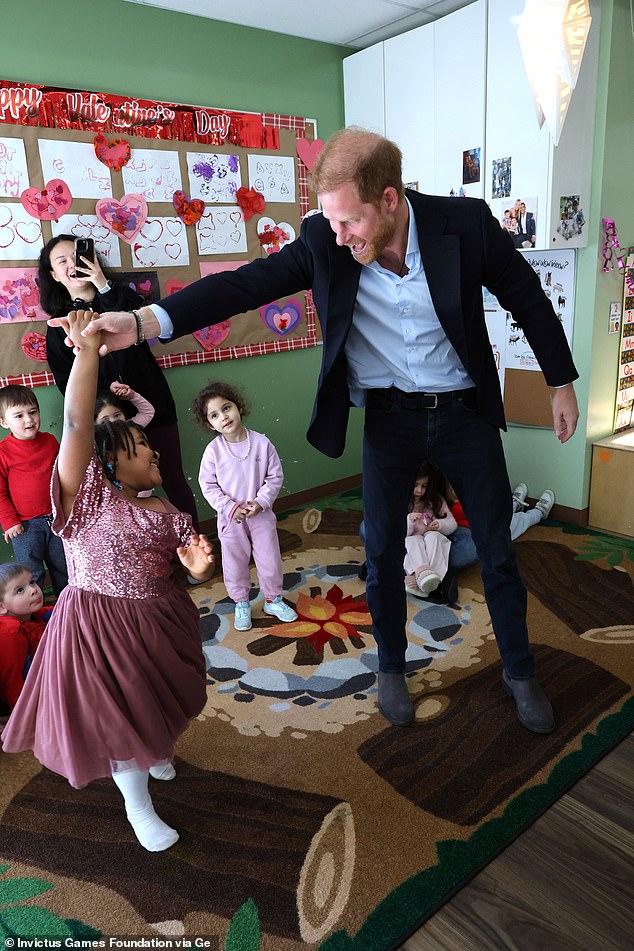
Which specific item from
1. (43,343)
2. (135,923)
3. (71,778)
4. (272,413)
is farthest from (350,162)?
(272,413)

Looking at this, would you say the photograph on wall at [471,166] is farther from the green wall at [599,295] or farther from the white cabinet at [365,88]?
the white cabinet at [365,88]

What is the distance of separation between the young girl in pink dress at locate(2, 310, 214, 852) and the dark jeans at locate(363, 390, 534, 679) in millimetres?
585

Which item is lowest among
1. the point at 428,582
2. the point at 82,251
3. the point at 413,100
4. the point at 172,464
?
the point at 428,582

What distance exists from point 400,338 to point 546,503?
191 cm

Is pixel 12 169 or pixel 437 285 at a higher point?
pixel 12 169

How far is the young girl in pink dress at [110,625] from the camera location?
1381 mm

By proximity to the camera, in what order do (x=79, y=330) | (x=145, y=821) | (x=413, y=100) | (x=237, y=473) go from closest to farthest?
(x=79, y=330)
(x=145, y=821)
(x=237, y=473)
(x=413, y=100)

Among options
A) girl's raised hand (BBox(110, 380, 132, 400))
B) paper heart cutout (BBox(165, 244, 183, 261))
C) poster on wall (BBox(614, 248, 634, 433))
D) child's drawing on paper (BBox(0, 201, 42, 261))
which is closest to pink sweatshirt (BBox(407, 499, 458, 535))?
poster on wall (BBox(614, 248, 634, 433))

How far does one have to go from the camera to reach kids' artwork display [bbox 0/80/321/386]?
108 inches

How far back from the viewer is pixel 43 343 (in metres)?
2.85

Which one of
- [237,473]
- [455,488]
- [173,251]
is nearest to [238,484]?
Result: [237,473]

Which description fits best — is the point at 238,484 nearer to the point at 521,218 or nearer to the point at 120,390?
the point at 120,390

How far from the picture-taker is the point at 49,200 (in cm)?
278

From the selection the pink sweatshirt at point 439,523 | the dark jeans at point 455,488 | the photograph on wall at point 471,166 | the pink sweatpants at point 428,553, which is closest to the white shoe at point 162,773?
the dark jeans at point 455,488
